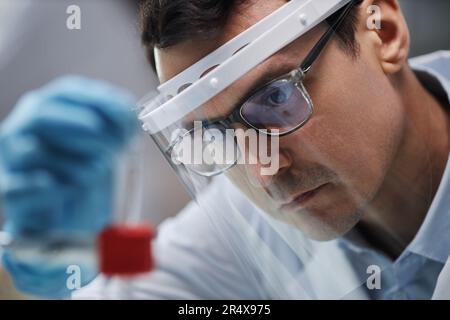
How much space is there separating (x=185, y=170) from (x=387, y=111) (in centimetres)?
31

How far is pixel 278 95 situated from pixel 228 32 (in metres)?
0.11

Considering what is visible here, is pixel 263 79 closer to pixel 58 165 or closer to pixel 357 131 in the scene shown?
pixel 357 131

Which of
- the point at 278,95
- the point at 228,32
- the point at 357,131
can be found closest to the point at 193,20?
the point at 228,32

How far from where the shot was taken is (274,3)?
0.78 m

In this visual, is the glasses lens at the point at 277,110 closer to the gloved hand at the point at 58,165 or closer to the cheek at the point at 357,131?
the cheek at the point at 357,131

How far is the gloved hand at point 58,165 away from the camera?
32.7 inches

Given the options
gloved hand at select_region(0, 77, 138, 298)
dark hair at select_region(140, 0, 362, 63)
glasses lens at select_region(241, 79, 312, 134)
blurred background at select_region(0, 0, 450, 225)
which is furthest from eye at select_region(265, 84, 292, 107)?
blurred background at select_region(0, 0, 450, 225)

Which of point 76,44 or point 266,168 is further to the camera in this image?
point 76,44

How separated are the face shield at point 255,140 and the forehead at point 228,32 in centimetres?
1

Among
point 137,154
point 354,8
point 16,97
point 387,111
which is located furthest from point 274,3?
point 16,97

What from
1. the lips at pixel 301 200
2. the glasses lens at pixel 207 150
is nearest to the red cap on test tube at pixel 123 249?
the glasses lens at pixel 207 150

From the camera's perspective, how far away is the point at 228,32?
2.57ft

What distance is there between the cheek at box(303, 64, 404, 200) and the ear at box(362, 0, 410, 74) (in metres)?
0.03

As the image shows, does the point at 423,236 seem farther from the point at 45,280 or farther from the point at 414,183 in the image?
the point at 45,280
